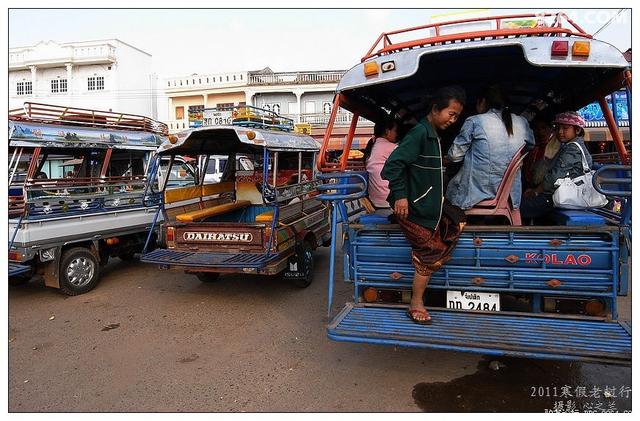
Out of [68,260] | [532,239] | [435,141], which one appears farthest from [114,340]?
[532,239]

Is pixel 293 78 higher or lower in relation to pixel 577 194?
higher

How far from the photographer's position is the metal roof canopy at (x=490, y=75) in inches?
118

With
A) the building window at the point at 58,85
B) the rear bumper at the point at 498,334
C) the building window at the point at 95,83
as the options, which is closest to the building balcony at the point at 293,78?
the building window at the point at 95,83

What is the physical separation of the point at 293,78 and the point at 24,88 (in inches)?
804

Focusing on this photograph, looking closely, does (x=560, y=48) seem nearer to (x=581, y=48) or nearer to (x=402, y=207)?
(x=581, y=48)

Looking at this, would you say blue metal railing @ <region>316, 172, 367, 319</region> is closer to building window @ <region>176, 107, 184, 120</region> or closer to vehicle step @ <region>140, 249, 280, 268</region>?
vehicle step @ <region>140, 249, 280, 268</region>

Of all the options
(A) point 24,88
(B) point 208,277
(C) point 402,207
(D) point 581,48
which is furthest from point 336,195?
(A) point 24,88

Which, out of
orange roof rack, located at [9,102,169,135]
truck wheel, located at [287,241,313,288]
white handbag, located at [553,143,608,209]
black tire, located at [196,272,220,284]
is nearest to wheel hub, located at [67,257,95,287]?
black tire, located at [196,272,220,284]

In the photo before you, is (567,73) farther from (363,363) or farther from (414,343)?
(363,363)

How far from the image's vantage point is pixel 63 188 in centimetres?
602

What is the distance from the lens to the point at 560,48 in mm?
2951

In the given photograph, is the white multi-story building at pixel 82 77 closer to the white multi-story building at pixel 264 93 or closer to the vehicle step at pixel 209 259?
the white multi-story building at pixel 264 93

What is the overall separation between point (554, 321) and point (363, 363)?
1.57 metres

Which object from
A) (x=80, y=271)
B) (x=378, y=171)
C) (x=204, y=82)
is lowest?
(x=80, y=271)
